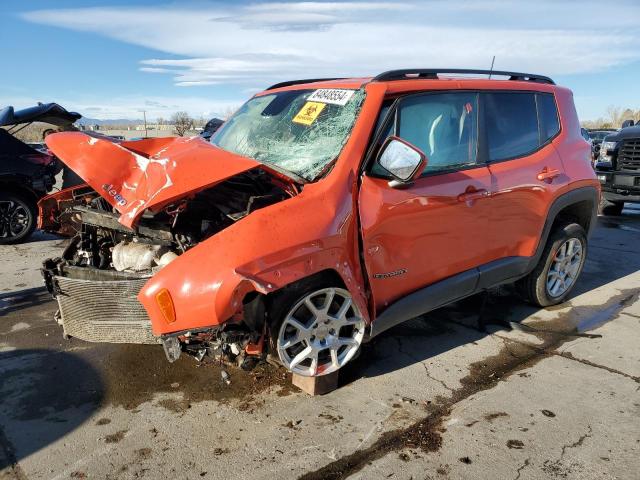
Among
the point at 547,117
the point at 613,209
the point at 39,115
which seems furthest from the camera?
the point at 613,209

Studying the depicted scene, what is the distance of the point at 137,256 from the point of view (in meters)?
3.16

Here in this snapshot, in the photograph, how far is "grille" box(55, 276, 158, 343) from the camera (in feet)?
9.29

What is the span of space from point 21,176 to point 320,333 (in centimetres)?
623

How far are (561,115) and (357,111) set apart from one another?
230cm

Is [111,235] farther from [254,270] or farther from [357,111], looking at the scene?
[357,111]

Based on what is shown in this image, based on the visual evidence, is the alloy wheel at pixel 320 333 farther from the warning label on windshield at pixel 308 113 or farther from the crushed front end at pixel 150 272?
the warning label on windshield at pixel 308 113

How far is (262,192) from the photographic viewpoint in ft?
10.2

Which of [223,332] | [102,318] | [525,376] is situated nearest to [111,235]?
[102,318]

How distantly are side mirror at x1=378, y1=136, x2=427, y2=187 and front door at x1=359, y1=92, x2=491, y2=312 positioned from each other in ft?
0.37

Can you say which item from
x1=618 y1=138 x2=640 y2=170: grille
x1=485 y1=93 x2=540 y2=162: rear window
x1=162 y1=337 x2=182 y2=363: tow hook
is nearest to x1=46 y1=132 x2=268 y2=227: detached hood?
x1=162 y1=337 x2=182 y2=363: tow hook

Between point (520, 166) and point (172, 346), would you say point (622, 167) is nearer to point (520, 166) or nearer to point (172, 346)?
point (520, 166)

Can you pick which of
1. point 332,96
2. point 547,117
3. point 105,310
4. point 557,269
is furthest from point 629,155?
point 105,310

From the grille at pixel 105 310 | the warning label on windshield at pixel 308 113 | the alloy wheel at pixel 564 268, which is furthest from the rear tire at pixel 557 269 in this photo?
the grille at pixel 105 310

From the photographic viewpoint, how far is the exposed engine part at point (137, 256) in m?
3.10
